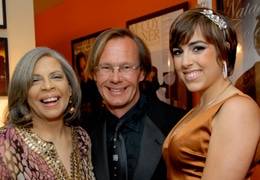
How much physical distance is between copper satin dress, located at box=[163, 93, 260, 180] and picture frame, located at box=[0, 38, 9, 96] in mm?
1834

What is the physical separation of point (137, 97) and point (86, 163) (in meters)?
0.42

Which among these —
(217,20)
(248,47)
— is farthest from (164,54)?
(217,20)

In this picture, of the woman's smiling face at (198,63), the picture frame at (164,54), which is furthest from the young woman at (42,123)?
the picture frame at (164,54)

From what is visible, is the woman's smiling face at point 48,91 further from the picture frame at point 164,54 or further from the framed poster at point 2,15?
the framed poster at point 2,15

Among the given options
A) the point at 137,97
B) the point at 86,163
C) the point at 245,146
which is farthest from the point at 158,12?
the point at 245,146

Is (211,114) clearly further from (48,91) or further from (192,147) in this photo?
(48,91)

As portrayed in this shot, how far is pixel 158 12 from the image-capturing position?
3354mm

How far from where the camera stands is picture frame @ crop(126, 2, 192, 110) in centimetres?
316

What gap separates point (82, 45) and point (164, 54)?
4.38 ft

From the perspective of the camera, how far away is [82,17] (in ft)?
14.7

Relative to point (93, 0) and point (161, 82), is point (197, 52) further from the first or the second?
point (93, 0)

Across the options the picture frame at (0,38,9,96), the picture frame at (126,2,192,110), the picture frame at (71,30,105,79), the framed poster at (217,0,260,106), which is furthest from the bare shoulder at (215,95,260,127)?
the picture frame at (71,30,105,79)

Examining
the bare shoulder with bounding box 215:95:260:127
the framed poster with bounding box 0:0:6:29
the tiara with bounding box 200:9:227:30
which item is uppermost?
the framed poster with bounding box 0:0:6:29

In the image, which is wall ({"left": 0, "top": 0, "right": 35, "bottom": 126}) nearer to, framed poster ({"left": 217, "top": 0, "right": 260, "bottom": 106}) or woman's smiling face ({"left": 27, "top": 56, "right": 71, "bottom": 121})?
woman's smiling face ({"left": 27, "top": 56, "right": 71, "bottom": 121})
